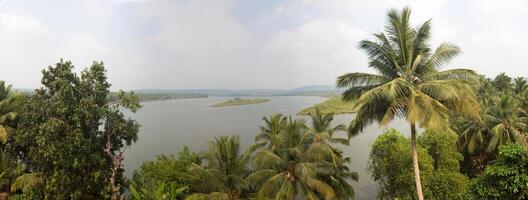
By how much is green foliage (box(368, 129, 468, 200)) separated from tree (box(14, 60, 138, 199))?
12993 millimetres

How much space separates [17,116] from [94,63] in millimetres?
5715

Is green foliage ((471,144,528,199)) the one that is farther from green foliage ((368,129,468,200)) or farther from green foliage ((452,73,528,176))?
green foliage ((452,73,528,176))

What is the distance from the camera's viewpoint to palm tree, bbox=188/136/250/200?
14.7 metres

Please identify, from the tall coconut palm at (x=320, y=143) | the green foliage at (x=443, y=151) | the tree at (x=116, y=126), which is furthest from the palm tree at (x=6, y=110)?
the green foliage at (x=443, y=151)

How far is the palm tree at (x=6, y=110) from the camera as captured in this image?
1535 centimetres

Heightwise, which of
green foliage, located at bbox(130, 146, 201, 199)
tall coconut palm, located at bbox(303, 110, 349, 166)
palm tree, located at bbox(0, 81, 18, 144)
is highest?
palm tree, located at bbox(0, 81, 18, 144)

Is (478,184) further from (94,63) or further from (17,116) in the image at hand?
(17,116)

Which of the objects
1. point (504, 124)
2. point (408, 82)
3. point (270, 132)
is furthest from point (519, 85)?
point (408, 82)

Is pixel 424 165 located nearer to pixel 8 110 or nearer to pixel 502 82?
pixel 8 110

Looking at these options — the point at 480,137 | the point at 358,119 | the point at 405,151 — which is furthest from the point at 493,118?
the point at 358,119

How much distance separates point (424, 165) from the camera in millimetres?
16391

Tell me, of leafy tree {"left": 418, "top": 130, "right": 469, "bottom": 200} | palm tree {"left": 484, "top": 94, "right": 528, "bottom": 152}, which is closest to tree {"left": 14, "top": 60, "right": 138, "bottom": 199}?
leafy tree {"left": 418, "top": 130, "right": 469, "bottom": 200}

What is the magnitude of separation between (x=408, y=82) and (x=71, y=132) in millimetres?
12660

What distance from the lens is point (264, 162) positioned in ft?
47.0
